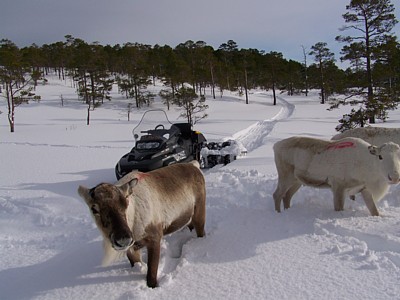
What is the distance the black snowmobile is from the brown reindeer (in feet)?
11.5

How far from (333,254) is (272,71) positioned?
50.2 m

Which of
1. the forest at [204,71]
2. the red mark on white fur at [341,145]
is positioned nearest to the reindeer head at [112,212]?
the red mark on white fur at [341,145]

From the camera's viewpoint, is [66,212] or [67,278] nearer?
[67,278]

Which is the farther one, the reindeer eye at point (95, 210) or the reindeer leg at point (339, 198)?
the reindeer leg at point (339, 198)

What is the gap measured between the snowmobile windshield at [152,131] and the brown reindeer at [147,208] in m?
4.07

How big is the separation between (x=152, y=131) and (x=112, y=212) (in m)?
6.83

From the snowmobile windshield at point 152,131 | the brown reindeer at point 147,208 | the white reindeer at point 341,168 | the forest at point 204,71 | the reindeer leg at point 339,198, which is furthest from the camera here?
the forest at point 204,71

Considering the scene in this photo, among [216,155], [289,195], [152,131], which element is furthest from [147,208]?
[216,155]

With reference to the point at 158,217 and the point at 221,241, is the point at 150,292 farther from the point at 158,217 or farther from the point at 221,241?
the point at 221,241

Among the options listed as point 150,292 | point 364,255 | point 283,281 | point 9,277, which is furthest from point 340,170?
point 9,277

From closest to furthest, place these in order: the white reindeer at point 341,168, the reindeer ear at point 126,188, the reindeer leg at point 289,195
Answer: the reindeer ear at point 126,188 → the white reindeer at point 341,168 → the reindeer leg at point 289,195

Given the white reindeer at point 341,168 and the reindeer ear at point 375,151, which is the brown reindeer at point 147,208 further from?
the reindeer ear at point 375,151

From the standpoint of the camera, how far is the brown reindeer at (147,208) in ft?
9.24

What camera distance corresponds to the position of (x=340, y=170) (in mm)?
5211
